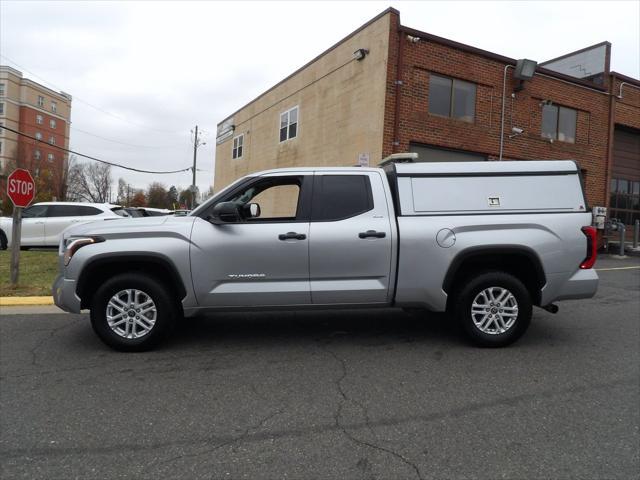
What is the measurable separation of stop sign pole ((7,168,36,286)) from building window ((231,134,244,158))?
17395 millimetres

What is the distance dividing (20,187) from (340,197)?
19.3 feet

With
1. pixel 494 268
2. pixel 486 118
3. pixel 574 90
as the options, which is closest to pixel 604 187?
pixel 574 90

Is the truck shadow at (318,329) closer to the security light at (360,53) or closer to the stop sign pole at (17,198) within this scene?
the stop sign pole at (17,198)

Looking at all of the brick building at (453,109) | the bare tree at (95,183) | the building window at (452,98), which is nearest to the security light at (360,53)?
the brick building at (453,109)

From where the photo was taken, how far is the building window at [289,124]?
734 inches

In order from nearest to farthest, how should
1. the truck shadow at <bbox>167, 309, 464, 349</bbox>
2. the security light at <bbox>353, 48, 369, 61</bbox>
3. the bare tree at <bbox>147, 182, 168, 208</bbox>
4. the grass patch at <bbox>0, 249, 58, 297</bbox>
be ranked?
the truck shadow at <bbox>167, 309, 464, 349</bbox>
the grass patch at <bbox>0, 249, 58, 297</bbox>
the security light at <bbox>353, 48, 369, 61</bbox>
the bare tree at <bbox>147, 182, 168, 208</bbox>

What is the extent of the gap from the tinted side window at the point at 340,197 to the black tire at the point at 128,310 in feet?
5.48

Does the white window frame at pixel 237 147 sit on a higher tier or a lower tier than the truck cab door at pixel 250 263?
higher

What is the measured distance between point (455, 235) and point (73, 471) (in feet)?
12.0

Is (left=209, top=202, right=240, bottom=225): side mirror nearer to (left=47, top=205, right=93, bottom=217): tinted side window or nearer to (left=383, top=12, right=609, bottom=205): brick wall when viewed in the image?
(left=383, top=12, right=609, bottom=205): brick wall

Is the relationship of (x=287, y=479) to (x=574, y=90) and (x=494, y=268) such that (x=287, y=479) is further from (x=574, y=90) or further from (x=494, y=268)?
(x=574, y=90)

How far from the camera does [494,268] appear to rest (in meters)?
4.79

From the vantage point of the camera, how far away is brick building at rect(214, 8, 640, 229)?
13.3 metres

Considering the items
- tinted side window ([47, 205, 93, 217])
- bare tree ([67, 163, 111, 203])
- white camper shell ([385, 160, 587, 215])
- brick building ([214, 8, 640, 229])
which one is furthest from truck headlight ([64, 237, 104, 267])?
bare tree ([67, 163, 111, 203])
